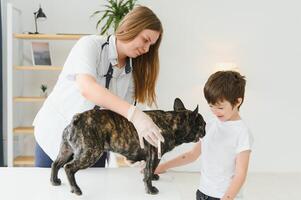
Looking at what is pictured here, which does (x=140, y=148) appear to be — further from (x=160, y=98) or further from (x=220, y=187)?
(x=160, y=98)

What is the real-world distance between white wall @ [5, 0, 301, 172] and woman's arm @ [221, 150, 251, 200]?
110 inches

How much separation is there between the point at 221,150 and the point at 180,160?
16 cm

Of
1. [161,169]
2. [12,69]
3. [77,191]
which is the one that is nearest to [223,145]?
[161,169]

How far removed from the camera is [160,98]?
4.00m

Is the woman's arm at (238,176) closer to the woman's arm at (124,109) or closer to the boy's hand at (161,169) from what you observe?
the boy's hand at (161,169)

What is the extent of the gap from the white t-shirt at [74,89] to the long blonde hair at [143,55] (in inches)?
1.3

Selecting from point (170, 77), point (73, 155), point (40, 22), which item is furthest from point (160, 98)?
point (73, 155)

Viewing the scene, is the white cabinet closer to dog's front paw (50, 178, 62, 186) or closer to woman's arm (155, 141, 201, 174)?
woman's arm (155, 141, 201, 174)

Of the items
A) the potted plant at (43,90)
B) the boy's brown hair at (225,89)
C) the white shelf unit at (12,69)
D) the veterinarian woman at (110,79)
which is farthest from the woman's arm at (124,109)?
the potted plant at (43,90)

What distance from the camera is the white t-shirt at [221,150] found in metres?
1.26

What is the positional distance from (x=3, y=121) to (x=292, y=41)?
327cm

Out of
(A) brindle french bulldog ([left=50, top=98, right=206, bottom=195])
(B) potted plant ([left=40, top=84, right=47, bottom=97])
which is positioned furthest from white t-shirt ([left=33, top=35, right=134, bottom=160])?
(B) potted plant ([left=40, top=84, right=47, bottom=97])

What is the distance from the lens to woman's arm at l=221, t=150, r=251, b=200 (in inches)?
47.2

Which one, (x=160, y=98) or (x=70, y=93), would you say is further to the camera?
(x=160, y=98)
